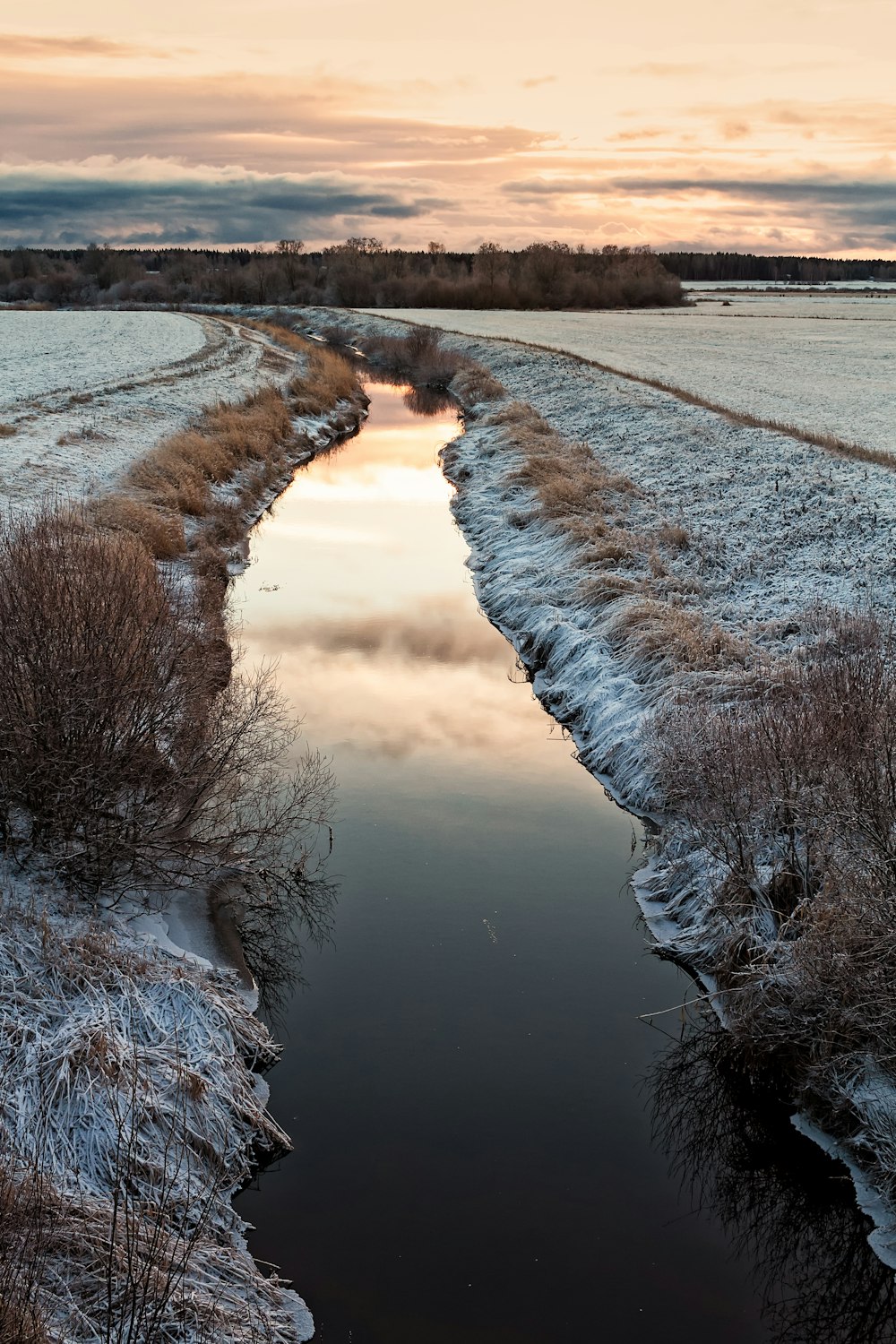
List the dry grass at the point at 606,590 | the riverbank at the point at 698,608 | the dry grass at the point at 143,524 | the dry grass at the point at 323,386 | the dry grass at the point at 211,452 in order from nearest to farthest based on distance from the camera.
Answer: the riverbank at the point at 698,608 → the dry grass at the point at 606,590 → the dry grass at the point at 143,524 → the dry grass at the point at 211,452 → the dry grass at the point at 323,386

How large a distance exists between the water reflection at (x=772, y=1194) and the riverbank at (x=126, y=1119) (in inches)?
92.4

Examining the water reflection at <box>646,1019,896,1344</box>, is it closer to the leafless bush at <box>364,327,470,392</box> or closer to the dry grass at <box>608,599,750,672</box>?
the dry grass at <box>608,599,750,672</box>

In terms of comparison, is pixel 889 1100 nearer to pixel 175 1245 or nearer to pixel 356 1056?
pixel 356 1056

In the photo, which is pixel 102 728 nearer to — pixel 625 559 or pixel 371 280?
pixel 625 559

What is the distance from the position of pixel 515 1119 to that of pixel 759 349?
49.0m

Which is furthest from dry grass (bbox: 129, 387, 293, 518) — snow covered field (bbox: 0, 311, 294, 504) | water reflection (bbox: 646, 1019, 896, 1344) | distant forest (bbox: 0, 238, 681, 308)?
distant forest (bbox: 0, 238, 681, 308)

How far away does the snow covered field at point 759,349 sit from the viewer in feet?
96.4

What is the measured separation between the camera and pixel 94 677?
24.8ft

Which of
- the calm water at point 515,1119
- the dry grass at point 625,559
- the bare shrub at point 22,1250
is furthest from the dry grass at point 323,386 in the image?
the bare shrub at point 22,1250

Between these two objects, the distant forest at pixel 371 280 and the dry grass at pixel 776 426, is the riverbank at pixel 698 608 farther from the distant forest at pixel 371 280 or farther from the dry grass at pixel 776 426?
the distant forest at pixel 371 280

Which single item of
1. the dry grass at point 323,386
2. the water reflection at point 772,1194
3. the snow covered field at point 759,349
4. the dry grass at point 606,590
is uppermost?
the snow covered field at point 759,349

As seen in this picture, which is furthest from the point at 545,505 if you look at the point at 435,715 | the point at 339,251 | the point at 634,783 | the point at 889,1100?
the point at 339,251

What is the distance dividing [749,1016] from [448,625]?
10013mm

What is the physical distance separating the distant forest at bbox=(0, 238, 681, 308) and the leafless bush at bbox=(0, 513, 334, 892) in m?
93.5
